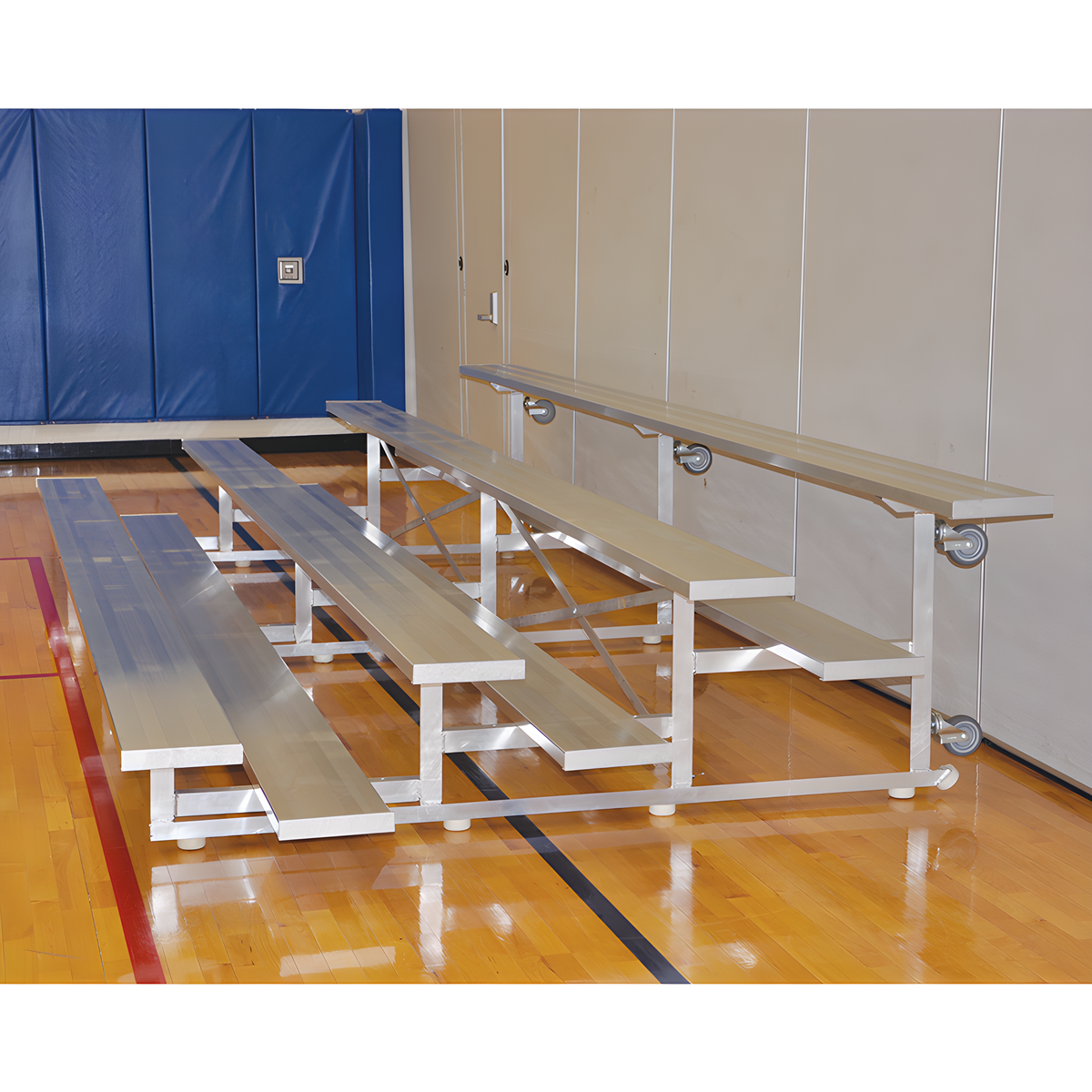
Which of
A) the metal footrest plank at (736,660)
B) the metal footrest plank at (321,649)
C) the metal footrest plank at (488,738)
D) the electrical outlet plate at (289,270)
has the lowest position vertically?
the metal footrest plank at (321,649)

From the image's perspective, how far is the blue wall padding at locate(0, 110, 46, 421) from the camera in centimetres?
730

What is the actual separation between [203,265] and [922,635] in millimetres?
6208

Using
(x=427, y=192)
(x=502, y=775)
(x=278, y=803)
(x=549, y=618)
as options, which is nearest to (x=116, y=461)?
(x=427, y=192)

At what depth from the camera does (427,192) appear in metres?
7.54

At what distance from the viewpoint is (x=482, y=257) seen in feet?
21.8

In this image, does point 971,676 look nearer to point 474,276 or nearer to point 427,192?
point 474,276

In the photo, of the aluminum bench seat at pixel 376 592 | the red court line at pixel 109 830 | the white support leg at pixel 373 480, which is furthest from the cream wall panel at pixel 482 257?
the red court line at pixel 109 830

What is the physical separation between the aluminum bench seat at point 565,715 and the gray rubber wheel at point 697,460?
3.35 ft

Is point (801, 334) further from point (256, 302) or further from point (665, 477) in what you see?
point (256, 302)

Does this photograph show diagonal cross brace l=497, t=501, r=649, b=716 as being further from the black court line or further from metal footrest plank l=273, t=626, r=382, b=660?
metal footrest plank l=273, t=626, r=382, b=660

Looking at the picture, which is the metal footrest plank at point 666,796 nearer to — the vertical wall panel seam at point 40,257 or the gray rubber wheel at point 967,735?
the gray rubber wheel at point 967,735

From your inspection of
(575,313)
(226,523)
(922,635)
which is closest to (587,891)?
(922,635)

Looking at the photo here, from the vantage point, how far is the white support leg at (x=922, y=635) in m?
2.62

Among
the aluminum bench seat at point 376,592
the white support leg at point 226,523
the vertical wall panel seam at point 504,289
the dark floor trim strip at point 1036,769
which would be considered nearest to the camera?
the aluminum bench seat at point 376,592
